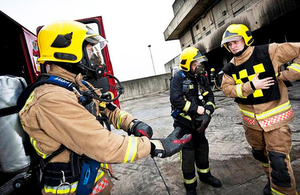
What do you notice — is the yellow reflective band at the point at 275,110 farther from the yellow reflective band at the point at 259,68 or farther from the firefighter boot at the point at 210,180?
the firefighter boot at the point at 210,180

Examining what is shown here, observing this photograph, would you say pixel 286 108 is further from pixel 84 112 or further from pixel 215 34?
pixel 215 34

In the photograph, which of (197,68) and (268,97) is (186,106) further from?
(268,97)

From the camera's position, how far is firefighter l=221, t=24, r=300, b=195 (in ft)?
5.59

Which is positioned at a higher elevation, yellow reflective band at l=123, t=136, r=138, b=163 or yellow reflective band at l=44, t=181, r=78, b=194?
yellow reflective band at l=123, t=136, r=138, b=163

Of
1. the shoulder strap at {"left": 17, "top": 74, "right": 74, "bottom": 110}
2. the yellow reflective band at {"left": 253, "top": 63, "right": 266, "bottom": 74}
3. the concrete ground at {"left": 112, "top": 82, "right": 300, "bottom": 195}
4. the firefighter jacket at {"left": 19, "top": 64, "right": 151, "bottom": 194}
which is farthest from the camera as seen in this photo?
the concrete ground at {"left": 112, "top": 82, "right": 300, "bottom": 195}

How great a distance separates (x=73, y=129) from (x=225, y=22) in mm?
12749

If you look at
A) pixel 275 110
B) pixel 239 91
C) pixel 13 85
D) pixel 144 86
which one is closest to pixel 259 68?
pixel 239 91

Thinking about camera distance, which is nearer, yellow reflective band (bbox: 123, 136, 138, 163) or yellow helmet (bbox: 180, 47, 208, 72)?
yellow reflective band (bbox: 123, 136, 138, 163)

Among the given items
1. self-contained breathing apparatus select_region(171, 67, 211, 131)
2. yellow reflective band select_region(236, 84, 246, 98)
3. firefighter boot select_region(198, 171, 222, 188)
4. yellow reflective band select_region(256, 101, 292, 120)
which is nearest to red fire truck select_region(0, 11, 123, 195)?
self-contained breathing apparatus select_region(171, 67, 211, 131)

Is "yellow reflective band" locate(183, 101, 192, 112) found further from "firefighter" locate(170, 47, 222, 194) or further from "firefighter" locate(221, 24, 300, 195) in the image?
"firefighter" locate(221, 24, 300, 195)

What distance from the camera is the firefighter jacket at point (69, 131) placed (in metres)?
1.02

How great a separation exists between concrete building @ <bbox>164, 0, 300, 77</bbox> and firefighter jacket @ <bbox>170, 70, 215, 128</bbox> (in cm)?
531

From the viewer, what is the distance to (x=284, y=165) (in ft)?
5.43

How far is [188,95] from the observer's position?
7.95 feet
